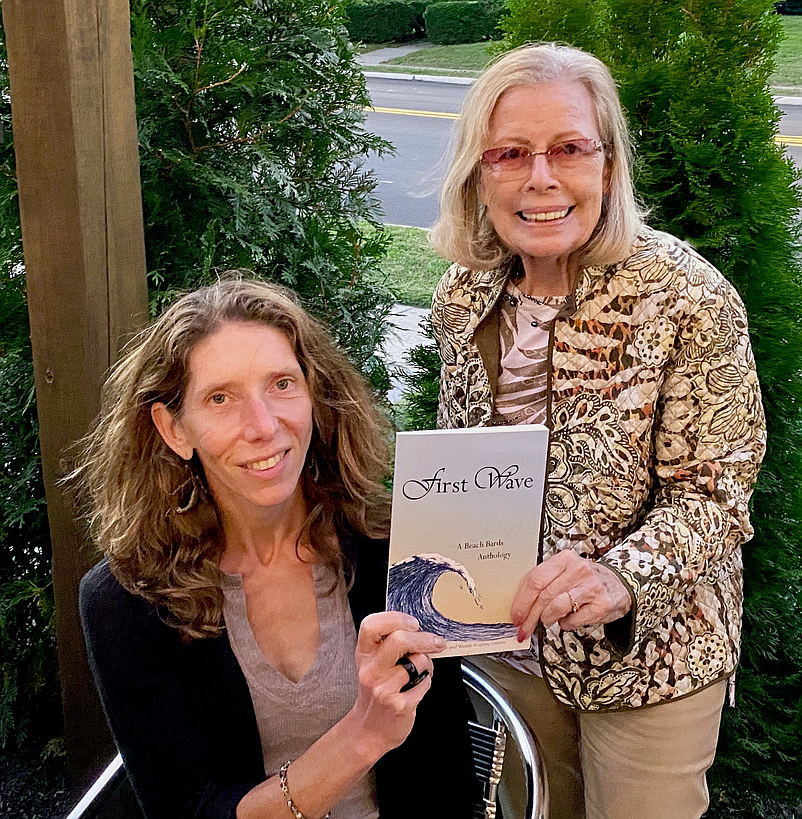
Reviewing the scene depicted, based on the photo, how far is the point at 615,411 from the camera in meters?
1.69

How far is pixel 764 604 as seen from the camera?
262 centimetres

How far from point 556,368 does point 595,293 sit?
0.15 meters

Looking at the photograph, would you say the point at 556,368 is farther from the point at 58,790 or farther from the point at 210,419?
the point at 58,790

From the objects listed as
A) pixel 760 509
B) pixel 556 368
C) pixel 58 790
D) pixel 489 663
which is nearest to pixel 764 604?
pixel 760 509

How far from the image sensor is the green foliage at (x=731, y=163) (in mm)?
2252

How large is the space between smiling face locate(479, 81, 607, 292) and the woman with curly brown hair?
414 millimetres

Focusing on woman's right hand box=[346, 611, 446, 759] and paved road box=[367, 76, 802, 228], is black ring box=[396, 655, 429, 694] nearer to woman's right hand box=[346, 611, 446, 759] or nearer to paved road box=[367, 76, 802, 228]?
woman's right hand box=[346, 611, 446, 759]

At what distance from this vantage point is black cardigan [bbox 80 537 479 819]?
1.50m

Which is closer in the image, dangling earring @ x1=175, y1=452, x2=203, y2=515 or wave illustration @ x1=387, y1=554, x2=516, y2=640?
wave illustration @ x1=387, y1=554, x2=516, y2=640

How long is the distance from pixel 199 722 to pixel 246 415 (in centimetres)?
49

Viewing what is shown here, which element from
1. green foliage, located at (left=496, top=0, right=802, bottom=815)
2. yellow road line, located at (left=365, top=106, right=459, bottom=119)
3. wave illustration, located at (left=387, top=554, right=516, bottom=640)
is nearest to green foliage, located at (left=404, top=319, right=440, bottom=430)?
green foliage, located at (left=496, top=0, right=802, bottom=815)

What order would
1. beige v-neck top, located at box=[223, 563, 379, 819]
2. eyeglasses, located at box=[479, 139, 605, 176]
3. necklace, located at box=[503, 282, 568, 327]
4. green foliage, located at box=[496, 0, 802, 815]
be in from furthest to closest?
1. green foliage, located at box=[496, 0, 802, 815]
2. necklace, located at box=[503, 282, 568, 327]
3. eyeglasses, located at box=[479, 139, 605, 176]
4. beige v-neck top, located at box=[223, 563, 379, 819]

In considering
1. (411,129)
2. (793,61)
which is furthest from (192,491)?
(793,61)

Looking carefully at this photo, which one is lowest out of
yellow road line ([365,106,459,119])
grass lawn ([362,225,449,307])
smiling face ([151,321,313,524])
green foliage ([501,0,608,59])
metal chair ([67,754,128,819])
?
grass lawn ([362,225,449,307])
